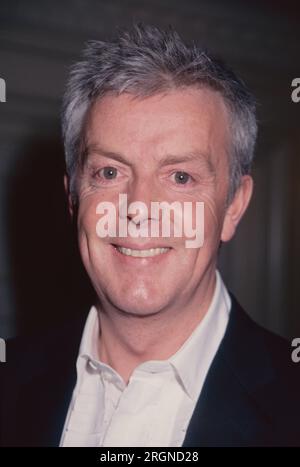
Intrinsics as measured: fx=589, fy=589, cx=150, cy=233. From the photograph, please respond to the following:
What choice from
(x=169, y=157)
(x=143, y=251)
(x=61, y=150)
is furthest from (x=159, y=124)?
(x=61, y=150)

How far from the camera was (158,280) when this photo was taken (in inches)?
35.9

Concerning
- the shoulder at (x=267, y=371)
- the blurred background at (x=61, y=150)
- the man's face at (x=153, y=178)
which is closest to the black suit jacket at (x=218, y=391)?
the shoulder at (x=267, y=371)

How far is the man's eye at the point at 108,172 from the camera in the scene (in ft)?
2.98

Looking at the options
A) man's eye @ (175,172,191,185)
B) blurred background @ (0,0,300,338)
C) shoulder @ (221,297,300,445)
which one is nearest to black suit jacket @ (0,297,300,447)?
shoulder @ (221,297,300,445)

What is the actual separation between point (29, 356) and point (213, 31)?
3.29 ft

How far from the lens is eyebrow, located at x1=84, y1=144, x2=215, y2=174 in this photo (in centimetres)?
87

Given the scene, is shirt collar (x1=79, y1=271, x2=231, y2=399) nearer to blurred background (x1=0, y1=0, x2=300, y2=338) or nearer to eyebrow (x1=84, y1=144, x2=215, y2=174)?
eyebrow (x1=84, y1=144, x2=215, y2=174)

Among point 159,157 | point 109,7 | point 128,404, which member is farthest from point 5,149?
point 128,404

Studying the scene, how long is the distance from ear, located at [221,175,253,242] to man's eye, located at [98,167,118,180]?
0.70 feet

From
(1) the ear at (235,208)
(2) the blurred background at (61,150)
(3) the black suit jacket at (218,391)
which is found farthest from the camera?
(2) the blurred background at (61,150)

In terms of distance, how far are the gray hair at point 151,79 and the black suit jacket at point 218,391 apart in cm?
26

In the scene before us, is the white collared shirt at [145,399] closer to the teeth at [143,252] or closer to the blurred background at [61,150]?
the teeth at [143,252]

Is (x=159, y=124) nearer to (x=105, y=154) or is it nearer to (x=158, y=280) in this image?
(x=105, y=154)

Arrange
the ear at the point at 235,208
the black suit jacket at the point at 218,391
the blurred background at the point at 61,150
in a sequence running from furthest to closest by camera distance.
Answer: the blurred background at the point at 61,150
the ear at the point at 235,208
the black suit jacket at the point at 218,391
